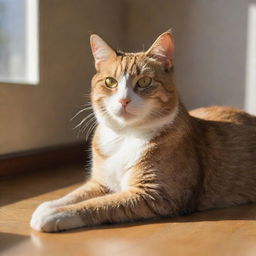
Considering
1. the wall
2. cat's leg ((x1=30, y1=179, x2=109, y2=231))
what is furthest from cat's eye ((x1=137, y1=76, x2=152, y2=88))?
the wall

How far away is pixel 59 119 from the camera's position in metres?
3.07

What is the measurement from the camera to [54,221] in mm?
1498

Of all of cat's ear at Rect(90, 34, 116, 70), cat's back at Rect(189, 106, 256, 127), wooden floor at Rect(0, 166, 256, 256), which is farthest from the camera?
cat's back at Rect(189, 106, 256, 127)

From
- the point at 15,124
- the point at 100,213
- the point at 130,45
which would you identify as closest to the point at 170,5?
the point at 130,45

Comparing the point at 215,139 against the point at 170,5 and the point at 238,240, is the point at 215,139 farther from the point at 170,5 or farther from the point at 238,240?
the point at 170,5

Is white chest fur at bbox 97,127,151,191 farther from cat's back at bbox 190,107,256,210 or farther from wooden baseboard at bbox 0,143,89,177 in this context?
wooden baseboard at bbox 0,143,89,177

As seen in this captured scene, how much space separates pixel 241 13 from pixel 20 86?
5.47 feet

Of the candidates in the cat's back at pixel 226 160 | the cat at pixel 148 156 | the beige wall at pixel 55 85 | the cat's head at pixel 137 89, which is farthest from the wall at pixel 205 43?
the cat's head at pixel 137 89

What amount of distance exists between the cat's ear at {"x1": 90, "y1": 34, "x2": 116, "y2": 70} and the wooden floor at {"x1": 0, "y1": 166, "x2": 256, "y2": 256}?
0.70 m

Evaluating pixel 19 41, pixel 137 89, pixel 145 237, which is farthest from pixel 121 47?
pixel 145 237

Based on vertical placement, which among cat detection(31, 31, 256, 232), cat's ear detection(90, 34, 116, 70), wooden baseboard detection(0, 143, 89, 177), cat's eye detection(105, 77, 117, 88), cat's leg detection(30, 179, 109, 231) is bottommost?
wooden baseboard detection(0, 143, 89, 177)

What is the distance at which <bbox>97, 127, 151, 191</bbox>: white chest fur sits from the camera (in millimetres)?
1756

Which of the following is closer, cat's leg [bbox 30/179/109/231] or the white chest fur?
cat's leg [bbox 30/179/109/231]

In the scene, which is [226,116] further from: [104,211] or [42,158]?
[42,158]
